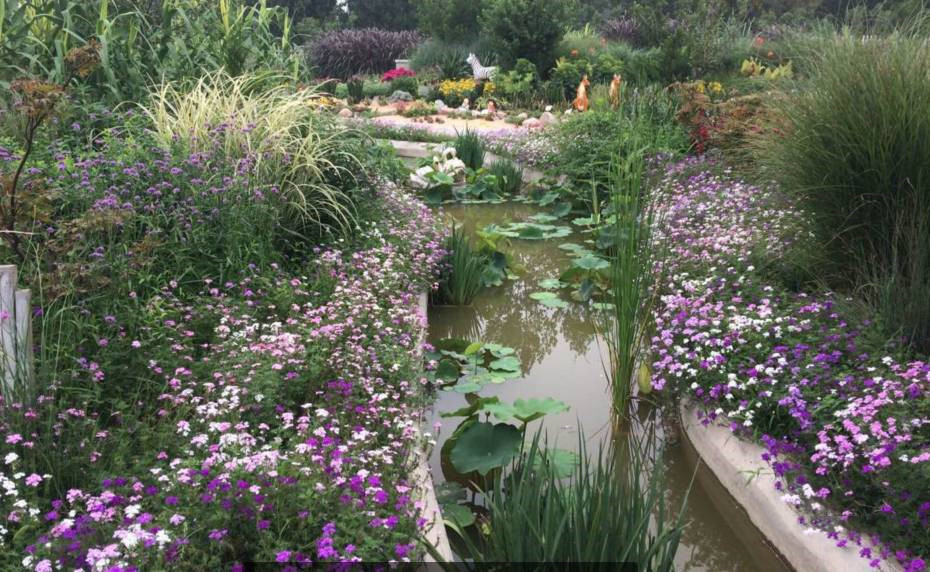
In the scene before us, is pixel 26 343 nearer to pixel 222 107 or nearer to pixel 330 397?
pixel 330 397

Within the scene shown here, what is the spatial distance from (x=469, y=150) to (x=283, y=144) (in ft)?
15.8

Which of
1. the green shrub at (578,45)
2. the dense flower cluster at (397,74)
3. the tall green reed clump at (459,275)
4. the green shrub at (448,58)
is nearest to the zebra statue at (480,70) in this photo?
the green shrub at (448,58)

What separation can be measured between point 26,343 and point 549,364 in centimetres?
293

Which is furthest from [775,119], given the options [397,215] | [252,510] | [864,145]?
[252,510]

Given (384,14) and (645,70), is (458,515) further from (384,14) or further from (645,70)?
(384,14)

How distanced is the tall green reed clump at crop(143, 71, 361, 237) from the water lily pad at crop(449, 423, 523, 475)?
2022 mm

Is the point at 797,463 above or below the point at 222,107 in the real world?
below

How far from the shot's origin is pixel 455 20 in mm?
23141

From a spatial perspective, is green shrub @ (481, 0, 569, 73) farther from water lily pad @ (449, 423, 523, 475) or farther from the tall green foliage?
water lily pad @ (449, 423, 523, 475)

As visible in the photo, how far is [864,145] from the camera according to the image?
3994mm

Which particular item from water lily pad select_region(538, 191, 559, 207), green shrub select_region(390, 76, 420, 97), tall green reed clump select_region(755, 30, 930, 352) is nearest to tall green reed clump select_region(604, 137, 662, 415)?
tall green reed clump select_region(755, 30, 930, 352)

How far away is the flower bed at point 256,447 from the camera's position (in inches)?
83.4

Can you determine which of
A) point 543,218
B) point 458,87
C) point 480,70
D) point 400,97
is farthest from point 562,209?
point 480,70

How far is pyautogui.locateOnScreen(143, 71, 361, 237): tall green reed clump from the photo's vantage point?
16.1 feet
